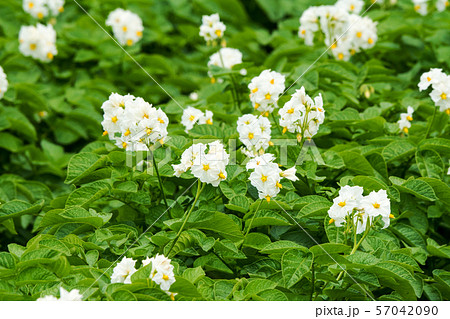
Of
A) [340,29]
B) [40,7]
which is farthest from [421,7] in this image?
[40,7]

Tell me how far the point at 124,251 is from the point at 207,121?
0.81m

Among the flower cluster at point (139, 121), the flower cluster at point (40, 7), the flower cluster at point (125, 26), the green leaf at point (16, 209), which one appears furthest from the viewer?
the flower cluster at point (40, 7)

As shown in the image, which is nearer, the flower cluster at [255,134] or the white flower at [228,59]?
the flower cluster at [255,134]

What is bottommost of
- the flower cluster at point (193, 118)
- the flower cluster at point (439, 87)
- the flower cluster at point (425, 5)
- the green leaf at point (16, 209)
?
the green leaf at point (16, 209)

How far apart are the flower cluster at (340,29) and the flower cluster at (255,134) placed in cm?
122

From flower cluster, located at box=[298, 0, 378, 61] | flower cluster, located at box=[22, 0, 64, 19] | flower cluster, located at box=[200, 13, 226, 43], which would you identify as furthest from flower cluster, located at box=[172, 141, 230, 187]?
flower cluster, located at box=[22, 0, 64, 19]

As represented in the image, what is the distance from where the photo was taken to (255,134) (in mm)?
2348

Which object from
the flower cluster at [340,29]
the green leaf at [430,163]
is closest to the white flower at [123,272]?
the green leaf at [430,163]

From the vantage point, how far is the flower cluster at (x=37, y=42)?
3.98m

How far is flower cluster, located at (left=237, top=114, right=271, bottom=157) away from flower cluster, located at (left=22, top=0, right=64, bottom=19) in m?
2.54

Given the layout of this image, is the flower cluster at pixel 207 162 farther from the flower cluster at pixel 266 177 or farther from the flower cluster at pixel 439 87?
the flower cluster at pixel 439 87

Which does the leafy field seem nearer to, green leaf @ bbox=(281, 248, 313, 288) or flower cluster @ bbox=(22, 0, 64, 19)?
green leaf @ bbox=(281, 248, 313, 288)

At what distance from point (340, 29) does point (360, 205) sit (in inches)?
66.5

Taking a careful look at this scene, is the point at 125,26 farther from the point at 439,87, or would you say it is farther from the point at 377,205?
the point at 377,205
